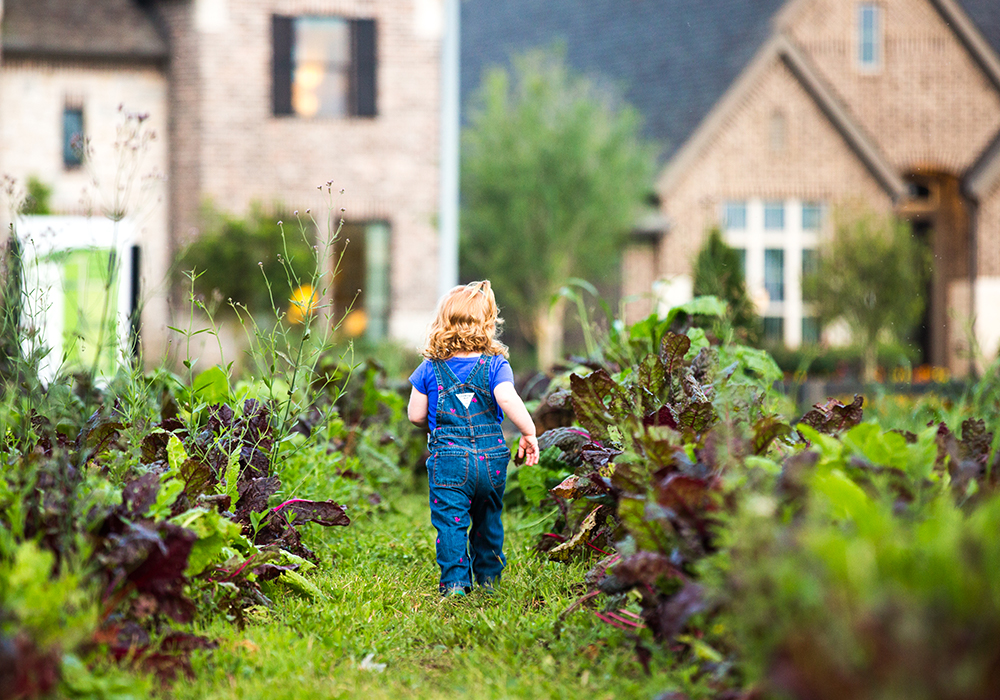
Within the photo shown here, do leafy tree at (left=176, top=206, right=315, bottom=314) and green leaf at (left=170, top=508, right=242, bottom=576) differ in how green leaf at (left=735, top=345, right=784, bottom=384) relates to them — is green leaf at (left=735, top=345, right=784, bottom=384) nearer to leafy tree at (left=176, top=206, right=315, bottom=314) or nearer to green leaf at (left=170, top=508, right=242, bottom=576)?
green leaf at (left=170, top=508, right=242, bottom=576)

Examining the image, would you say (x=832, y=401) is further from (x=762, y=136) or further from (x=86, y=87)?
(x=762, y=136)

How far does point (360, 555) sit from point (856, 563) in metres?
3.01

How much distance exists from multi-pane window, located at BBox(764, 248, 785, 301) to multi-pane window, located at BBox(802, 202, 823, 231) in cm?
72

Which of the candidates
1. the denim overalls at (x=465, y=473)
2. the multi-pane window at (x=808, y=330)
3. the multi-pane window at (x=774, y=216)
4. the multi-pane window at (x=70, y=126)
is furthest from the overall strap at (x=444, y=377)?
the multi-pane window at (x=774, y=216)

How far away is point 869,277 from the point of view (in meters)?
15.9

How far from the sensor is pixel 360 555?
14.6 ft

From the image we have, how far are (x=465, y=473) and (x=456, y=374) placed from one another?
39 cm

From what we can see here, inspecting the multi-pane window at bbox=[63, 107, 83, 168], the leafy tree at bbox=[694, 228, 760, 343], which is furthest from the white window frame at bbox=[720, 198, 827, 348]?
the multi-pane window at bbox=[63, 107, 83, 168]

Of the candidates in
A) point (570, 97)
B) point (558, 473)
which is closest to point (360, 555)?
point (558, 473)

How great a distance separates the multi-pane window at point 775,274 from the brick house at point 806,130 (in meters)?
0.03

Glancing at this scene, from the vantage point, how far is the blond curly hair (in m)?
3.97

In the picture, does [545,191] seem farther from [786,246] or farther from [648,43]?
[648,43]

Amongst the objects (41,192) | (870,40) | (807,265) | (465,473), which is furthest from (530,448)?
(870,40)

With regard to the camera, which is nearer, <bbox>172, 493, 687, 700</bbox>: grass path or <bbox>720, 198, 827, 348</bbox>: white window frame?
<bbox>172, 493, 687, 700</bbox>: grass path
